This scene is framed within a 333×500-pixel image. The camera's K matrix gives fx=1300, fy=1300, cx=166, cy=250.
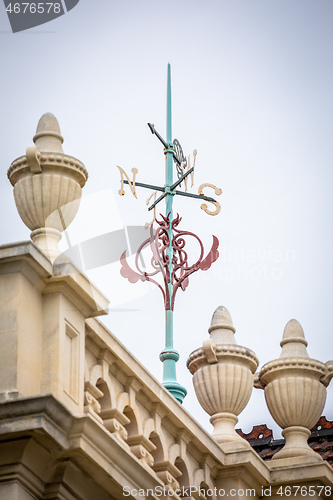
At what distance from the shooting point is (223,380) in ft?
44.5

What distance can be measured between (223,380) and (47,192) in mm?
3232

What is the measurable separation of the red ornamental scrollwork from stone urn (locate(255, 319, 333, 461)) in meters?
2.71

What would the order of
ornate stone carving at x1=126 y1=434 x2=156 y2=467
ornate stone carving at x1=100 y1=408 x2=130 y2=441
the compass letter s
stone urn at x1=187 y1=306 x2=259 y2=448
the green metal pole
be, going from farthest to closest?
the compass letter s
the green metal pole
stone urn at x1=187 y1=306 x2=259 y2=448
ornate stone carving at x1=126 y1=434 x2=156 y2=467
ornate stone carving at x1=100 y1=408 x2=130 y2=441

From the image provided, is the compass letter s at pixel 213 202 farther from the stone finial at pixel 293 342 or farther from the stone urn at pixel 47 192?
the stone urn at pixel 47 192

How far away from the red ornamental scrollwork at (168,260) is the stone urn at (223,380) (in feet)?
9.35

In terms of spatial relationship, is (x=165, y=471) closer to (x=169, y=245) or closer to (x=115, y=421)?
(x=115, y=421)

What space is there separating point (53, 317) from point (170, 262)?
668 centimetres

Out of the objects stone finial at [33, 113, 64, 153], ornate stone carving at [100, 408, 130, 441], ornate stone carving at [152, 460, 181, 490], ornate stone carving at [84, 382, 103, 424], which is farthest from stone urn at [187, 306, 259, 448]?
stone finial at [33, 113, 64, 153]

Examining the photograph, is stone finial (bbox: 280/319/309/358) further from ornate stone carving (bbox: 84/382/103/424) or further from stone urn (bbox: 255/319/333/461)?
ornate stone carving (bbox: 84/382/103/424)

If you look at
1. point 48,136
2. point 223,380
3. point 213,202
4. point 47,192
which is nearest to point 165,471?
point 223,380

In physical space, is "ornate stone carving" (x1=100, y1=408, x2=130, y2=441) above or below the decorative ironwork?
below

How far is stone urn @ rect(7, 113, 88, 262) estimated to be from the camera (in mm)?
11516

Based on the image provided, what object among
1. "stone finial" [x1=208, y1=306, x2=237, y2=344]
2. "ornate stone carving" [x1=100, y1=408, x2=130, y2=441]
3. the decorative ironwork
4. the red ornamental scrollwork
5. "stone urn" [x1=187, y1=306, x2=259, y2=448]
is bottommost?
"ornate stone carving" [x1=100, y1=408, x2=130, y2=441]

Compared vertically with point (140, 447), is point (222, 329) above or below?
above
